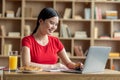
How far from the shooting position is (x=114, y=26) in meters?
5.79

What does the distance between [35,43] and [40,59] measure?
0.16 metres

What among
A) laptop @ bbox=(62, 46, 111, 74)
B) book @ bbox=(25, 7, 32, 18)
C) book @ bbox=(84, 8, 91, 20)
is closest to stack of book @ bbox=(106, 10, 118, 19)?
book @ bbox=(84, 8, 91, 20)

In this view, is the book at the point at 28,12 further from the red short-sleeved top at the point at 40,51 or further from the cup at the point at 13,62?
the cup at the point at 13,62

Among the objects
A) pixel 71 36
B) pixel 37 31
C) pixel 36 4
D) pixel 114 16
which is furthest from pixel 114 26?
pixel 37 31

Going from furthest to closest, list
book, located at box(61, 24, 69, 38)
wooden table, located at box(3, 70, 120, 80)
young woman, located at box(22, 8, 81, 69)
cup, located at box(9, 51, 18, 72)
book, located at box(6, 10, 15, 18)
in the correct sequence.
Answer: book, located at box(61, 24, 69, 38), book, located at box(6, 10, 15, 18), young woman, located at box(22, 8, 81, 69), cup, located at box(9, 51, 18, 72), wooden table, located at box(3, 70, 120, 80)

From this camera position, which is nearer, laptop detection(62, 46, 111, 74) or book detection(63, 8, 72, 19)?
laptop detection(62, 46, 111, 74)

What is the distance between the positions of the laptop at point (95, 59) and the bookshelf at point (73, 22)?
3.27 meters

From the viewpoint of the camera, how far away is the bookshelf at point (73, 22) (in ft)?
18.0

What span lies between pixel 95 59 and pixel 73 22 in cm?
361

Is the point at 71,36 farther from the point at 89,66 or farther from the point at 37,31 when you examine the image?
the point at 89,66

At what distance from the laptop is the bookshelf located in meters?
3.27

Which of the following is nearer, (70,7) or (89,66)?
Result: (89,66)

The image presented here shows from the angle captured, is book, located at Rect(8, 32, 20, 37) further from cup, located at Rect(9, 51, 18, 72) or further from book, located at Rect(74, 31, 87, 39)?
cup, located at Rect(9, 51, 18, 72)

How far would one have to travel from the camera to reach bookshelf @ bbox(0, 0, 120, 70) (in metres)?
5.49
